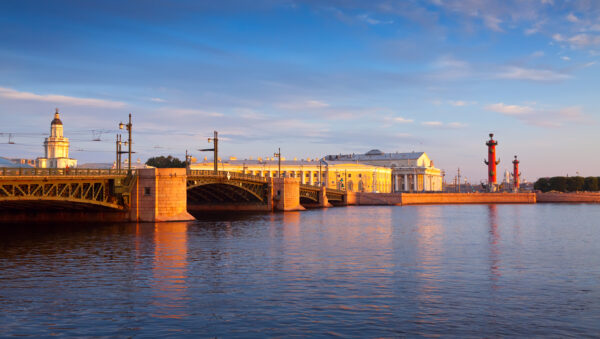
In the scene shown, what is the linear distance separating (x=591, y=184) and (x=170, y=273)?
15298cm

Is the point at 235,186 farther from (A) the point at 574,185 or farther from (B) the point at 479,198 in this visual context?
(A) the point at 574,185

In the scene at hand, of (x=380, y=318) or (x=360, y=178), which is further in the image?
(x=360, y=178)

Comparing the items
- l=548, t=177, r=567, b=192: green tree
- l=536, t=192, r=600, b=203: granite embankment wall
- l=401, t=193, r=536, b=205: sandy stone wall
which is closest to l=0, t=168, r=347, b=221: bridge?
l=401, t=193, r=536, b=205: sandy stone wall

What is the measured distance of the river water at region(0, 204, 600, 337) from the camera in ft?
48.1

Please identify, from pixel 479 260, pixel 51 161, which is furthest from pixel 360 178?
pixel 479 260

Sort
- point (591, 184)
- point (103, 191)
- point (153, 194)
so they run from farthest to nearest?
point (591, 184) < point (153, 194) < point (103, 191)

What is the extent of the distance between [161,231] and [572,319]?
29955 mm

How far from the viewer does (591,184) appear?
152375mm

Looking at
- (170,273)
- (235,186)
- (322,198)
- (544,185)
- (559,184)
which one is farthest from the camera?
(544,185)

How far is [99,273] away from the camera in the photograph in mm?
22406

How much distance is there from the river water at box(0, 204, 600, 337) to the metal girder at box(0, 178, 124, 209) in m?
3.22

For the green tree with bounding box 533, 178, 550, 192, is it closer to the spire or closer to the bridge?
the bridge

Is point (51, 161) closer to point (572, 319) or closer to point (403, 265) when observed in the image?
point (403, 265)

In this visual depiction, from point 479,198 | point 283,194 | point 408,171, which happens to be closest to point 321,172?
point 408,171
